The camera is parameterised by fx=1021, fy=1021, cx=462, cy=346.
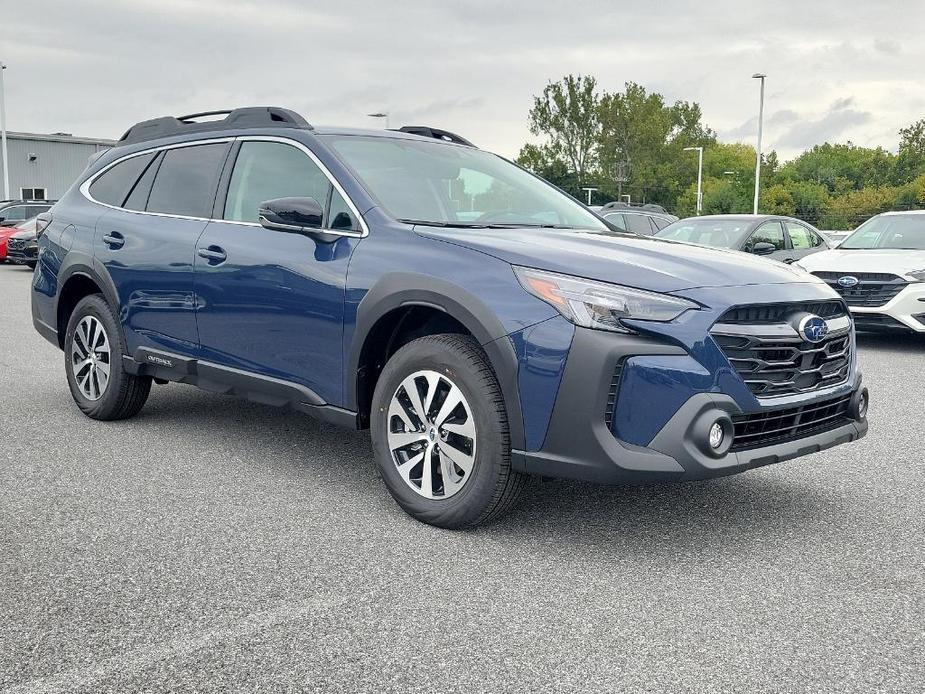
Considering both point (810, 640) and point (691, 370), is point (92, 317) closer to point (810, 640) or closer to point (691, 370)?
point (691, 370)

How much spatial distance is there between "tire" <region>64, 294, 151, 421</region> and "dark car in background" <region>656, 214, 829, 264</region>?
7890 mm

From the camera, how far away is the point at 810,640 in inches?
125

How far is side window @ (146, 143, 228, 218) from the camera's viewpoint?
558cm

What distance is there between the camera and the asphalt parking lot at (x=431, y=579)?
117 inches

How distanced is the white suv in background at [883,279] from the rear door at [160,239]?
7159mm

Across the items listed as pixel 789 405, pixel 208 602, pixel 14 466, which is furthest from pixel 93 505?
pixel 789 405

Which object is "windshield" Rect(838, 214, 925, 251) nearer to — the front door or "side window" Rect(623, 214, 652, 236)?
"side window" Rect(623, 214, 652, 236)

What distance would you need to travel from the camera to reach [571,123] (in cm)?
9131

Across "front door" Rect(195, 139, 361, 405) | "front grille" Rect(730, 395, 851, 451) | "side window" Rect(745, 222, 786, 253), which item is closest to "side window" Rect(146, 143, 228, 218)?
"front door" Rect(195, 139, 361, 405)

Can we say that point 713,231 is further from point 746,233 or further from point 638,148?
point 638,148

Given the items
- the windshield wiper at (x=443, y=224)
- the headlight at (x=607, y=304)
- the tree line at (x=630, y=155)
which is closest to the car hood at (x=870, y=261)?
the windshield wiper at (x=443, y=224)

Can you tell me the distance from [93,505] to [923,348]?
30.5 feet

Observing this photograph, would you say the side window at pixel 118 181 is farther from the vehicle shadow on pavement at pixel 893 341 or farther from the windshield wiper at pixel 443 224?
the vehicle shadow on pavement at pixel 893 341

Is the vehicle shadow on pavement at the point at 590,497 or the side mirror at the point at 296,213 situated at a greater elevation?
the side mirror at the point at 296,213
